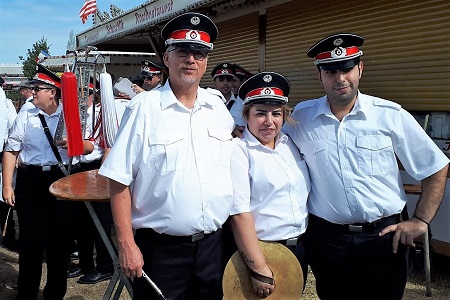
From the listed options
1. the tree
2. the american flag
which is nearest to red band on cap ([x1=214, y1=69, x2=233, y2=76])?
the american flag

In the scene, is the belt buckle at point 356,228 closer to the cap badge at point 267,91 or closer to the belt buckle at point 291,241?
the belt buckle at point 291,241

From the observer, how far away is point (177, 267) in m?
2.32

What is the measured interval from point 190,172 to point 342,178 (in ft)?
2.65

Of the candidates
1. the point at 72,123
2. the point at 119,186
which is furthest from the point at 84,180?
the point at 119,186

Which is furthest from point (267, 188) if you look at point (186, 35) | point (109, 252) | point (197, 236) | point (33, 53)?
point (33, 53)

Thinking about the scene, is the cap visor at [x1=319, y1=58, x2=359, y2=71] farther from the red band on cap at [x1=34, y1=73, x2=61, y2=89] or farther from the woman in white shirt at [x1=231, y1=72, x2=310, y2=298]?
the red band on cap at [x1=34, y1=73, x2=61, y2=89]

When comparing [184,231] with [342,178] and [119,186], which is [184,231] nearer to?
[119,186]

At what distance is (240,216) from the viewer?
2.38 metres

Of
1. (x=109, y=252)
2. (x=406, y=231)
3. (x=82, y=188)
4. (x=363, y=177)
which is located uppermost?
(x=363, y=177)

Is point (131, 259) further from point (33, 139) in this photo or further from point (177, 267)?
point (33, 139)

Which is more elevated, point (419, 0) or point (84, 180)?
point (419, 0)

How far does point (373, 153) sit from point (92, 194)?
1.51m

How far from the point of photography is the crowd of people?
2.23 meters

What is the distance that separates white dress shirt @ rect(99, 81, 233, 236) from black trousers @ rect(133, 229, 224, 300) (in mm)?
74
